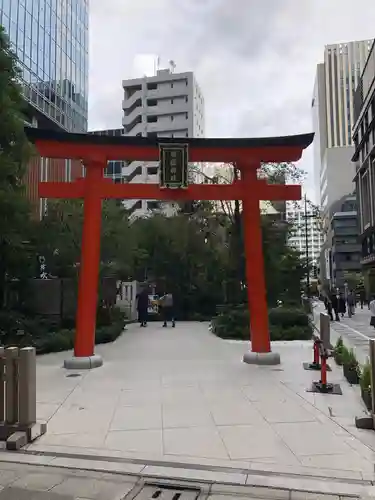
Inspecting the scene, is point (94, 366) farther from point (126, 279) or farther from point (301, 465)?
point (126, 279)

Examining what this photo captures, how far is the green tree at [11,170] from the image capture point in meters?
12.6

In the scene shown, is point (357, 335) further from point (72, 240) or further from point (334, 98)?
point (334, 98)

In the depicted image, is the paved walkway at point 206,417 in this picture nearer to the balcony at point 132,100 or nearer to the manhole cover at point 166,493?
the manhole cover at point 166,493

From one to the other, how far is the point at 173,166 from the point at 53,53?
103ft

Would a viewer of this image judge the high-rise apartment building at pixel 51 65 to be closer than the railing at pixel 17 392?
No

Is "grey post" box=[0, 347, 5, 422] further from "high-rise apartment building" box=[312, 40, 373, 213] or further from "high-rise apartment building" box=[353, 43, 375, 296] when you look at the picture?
"high-rise apartment building" box=[312, 40, 373, 213]

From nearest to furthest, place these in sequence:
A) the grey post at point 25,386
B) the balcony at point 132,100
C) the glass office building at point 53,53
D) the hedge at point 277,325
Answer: the grey post at point 25,386
the hedge at point 277,325
the glass office building at point 53,53
the balcony at point 132,100

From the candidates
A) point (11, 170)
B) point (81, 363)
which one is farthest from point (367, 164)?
point (81, 363)

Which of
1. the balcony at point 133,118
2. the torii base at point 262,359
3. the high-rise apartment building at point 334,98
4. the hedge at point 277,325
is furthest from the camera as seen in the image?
the high-rise apartment building at point 334,98

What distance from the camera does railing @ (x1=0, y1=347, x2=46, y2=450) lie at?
5.45 meters

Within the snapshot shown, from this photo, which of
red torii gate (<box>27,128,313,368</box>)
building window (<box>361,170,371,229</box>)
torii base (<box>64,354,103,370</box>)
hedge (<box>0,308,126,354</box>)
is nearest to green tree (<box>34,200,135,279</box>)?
hedge (<box>0,308,126,354</box>)

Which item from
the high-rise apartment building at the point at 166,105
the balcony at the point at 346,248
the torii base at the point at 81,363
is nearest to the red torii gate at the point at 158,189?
the torii base at the point at 81,363

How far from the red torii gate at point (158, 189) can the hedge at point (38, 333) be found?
255 cm

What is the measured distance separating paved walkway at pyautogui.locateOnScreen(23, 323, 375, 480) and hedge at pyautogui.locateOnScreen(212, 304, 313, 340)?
4.48 meters
